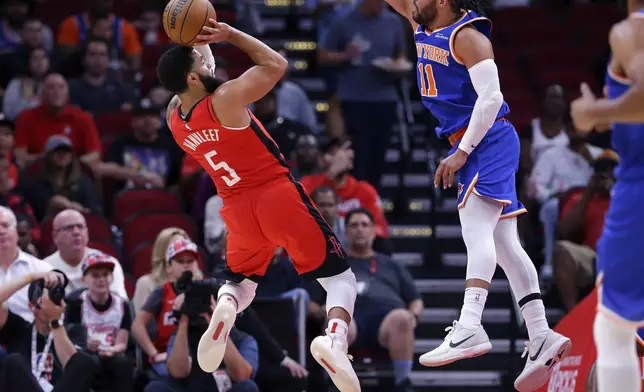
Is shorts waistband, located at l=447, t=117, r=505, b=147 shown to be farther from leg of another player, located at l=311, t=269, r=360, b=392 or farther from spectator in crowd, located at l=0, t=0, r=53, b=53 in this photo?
spectator in crowd, located at l=0, t=0, r=53, b=53

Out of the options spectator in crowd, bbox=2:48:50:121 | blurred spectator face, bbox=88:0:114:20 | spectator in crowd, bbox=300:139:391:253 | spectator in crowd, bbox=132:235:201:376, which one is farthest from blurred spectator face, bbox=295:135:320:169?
blurred spectator face, bbox=88:0:114:20

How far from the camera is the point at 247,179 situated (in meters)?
6.57

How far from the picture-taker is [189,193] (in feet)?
35.4

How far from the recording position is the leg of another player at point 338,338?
6.23 metres

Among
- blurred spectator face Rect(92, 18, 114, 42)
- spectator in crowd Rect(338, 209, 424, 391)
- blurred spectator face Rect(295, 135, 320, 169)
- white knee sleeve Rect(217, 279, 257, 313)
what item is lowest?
spectator in crowd Rect(338, 209, 424, 391)

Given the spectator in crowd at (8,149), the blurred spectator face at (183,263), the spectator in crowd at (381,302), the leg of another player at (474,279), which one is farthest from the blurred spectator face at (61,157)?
the leg of another player at (474,279)

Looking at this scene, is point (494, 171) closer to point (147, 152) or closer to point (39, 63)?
point (147, 152)

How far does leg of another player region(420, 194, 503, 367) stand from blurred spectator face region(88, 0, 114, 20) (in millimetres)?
7764

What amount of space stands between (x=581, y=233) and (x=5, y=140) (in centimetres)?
502

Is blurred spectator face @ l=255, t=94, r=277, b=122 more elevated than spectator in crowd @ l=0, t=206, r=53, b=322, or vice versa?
blurred spectator face @ l=255, t=94, r=277, b=122

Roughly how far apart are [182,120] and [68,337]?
8.00ft

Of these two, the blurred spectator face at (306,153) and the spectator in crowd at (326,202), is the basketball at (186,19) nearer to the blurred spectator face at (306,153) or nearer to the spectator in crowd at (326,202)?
the spectator in crowd at (326,202)

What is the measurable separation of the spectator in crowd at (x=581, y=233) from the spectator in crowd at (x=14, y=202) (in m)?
4.27

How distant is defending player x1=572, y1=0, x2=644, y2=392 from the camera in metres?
4.89
